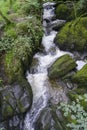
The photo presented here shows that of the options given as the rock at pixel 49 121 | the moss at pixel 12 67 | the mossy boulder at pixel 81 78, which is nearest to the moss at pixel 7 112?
the rock at pixel 49 121

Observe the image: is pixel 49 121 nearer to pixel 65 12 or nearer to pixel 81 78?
pixel 81 78

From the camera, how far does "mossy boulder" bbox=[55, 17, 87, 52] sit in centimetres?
1009

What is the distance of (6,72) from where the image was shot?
320 inches

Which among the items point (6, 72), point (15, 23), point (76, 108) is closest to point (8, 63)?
point (6, 72)

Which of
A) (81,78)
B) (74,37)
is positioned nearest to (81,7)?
(74,37)

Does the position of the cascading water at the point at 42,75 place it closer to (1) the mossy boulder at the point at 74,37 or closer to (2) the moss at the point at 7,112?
(1) the mossy boulder at the point at 74,37

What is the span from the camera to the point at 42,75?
890cm

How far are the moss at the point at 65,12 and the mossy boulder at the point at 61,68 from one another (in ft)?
14.3

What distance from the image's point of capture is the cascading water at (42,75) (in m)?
7.34

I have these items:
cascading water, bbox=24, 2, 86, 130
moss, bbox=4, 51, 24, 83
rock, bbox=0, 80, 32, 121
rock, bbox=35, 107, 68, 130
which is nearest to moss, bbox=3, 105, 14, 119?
rock, bbox=0, 80, 32, 121

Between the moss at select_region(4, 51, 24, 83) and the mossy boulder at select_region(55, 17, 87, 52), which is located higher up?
the moss at select_region(4, 51, 24, 83)

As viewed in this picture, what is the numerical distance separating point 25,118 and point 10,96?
2.73 feet

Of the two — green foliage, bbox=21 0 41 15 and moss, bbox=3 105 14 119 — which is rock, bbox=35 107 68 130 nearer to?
moss, bbox=3 105 14 119

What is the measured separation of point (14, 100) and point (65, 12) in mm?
7241
